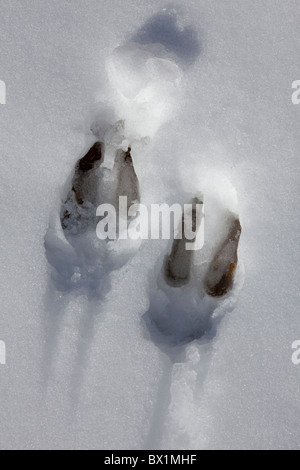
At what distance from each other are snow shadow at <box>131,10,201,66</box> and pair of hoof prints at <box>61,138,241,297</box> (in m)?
0.28

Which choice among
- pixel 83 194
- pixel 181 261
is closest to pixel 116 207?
pixel 83 194

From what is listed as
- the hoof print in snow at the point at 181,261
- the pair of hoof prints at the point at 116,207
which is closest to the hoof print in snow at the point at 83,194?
the pair of hoof prints at the point at 116,207

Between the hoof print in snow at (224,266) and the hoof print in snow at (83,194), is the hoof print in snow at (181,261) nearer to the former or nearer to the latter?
the hoof print in snow at (224,266)

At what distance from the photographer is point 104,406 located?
53.7 inches

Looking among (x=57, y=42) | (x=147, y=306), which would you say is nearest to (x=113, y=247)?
(x=147, y=306)

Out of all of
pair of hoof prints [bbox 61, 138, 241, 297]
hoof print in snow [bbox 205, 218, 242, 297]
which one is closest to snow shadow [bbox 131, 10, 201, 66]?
pair of hoof prints [bbox 61, 138, 241, 297]

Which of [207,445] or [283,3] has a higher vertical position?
[283,3]

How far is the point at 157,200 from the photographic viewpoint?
1.39 metres

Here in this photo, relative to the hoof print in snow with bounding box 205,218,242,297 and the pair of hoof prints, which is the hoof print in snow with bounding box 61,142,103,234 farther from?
the hoof print in snow with bounding box 205,218,242,297

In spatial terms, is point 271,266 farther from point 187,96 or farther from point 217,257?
point 187,96

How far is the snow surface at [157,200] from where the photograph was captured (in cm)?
136

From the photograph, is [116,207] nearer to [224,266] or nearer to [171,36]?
[224,266]
